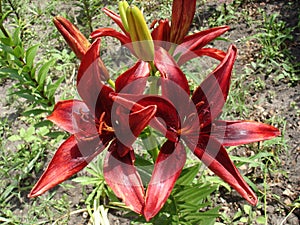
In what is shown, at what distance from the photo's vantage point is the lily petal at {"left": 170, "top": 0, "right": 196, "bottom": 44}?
95 cm

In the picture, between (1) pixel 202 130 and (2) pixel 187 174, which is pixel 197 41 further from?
(2) pixel 187 174

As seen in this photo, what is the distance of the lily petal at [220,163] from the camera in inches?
32.7

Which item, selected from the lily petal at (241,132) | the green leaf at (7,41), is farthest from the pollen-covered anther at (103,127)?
the green leaf at (7,41)

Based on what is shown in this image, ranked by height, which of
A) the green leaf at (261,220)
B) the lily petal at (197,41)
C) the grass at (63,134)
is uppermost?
the lily petal at (197,41)

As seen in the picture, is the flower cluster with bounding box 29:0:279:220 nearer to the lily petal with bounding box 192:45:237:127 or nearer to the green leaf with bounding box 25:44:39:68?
the lily petal with bounding box 192:45:237:127

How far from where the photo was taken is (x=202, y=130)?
0.91m

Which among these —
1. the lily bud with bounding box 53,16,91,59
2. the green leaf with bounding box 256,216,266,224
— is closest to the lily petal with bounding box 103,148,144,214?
the lily bud with bounding box 53,16,91,59

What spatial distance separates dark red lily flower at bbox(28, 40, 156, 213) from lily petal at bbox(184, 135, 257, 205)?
15cm

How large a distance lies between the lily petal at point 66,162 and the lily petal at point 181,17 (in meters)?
0.32

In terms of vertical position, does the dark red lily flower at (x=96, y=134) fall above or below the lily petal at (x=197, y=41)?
below

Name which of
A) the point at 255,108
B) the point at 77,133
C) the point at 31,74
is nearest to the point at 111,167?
the point at 77,133

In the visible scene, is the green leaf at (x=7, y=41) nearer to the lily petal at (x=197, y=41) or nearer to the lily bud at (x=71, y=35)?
the lily bud at (x=71, y=35)

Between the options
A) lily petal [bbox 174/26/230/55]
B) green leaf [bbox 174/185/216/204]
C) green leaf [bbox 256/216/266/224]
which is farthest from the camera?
green leaf [bbox 256/216/266/224]

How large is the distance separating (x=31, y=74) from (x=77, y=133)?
2.01ft
